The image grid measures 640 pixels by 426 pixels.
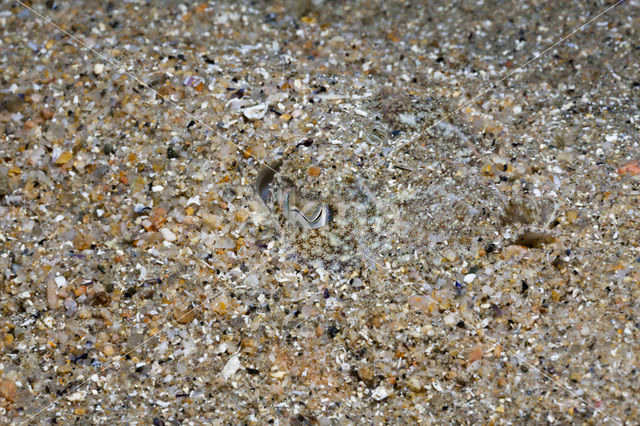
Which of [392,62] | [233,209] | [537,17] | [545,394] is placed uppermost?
→ [537,17]

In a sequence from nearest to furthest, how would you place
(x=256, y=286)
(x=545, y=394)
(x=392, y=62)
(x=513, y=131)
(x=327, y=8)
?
(x=545, y=394) < (x=256, y=286) < (x=513, y=131) < (x=392, y=62) < (x=327, y=8)

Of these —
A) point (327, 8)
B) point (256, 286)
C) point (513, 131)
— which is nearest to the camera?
point (256, 286)

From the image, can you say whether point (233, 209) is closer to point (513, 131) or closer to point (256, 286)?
point (256, 286)

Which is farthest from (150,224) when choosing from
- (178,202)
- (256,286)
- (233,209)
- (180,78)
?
(180,78)

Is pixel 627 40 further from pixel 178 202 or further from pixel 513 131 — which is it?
pixel 178 202

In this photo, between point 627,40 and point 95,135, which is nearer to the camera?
point 95,135

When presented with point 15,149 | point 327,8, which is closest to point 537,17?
point 327,8

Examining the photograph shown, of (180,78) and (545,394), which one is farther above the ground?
(180,78)

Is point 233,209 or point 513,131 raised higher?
point 513,131

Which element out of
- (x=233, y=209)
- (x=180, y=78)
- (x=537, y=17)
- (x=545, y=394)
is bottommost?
(x=545, y=394)
